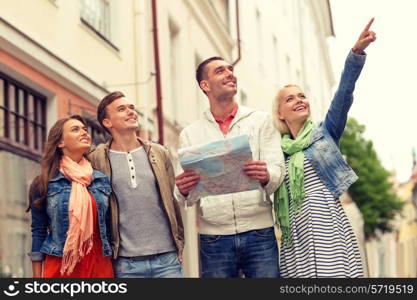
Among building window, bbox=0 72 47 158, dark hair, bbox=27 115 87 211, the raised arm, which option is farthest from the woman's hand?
building window, bbox=0 72 47 158

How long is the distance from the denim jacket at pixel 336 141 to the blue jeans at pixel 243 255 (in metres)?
0.44

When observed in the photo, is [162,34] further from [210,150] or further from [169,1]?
[210,150]

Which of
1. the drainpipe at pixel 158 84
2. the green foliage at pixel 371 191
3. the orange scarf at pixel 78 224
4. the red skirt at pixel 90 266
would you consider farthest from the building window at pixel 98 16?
the green foliage at pixel 371 191

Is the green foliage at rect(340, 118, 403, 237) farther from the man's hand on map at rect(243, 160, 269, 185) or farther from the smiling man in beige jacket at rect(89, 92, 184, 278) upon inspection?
the man's hand on map at rect(243, 160, 269, 185)

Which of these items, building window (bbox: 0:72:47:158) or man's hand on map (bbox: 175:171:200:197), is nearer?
man's hand on map (bbox: 175:171:200:197)

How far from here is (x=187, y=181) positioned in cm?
486

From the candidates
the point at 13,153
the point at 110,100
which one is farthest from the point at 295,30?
the point at 110,100

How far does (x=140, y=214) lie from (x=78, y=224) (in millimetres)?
360

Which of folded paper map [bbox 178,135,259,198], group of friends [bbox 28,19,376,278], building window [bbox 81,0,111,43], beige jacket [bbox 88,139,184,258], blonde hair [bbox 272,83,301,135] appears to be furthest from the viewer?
building window [bbox 81,0,111,43]

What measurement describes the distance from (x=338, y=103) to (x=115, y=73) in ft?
30.7

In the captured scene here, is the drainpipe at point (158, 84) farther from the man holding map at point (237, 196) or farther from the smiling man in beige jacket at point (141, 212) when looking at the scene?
the man holding map at point (237, 196)

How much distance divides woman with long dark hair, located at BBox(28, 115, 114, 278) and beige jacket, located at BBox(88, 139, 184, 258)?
2.0 inches

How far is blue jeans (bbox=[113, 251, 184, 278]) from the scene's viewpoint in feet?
16.0

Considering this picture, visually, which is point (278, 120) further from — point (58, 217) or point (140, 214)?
point (58, 217)
